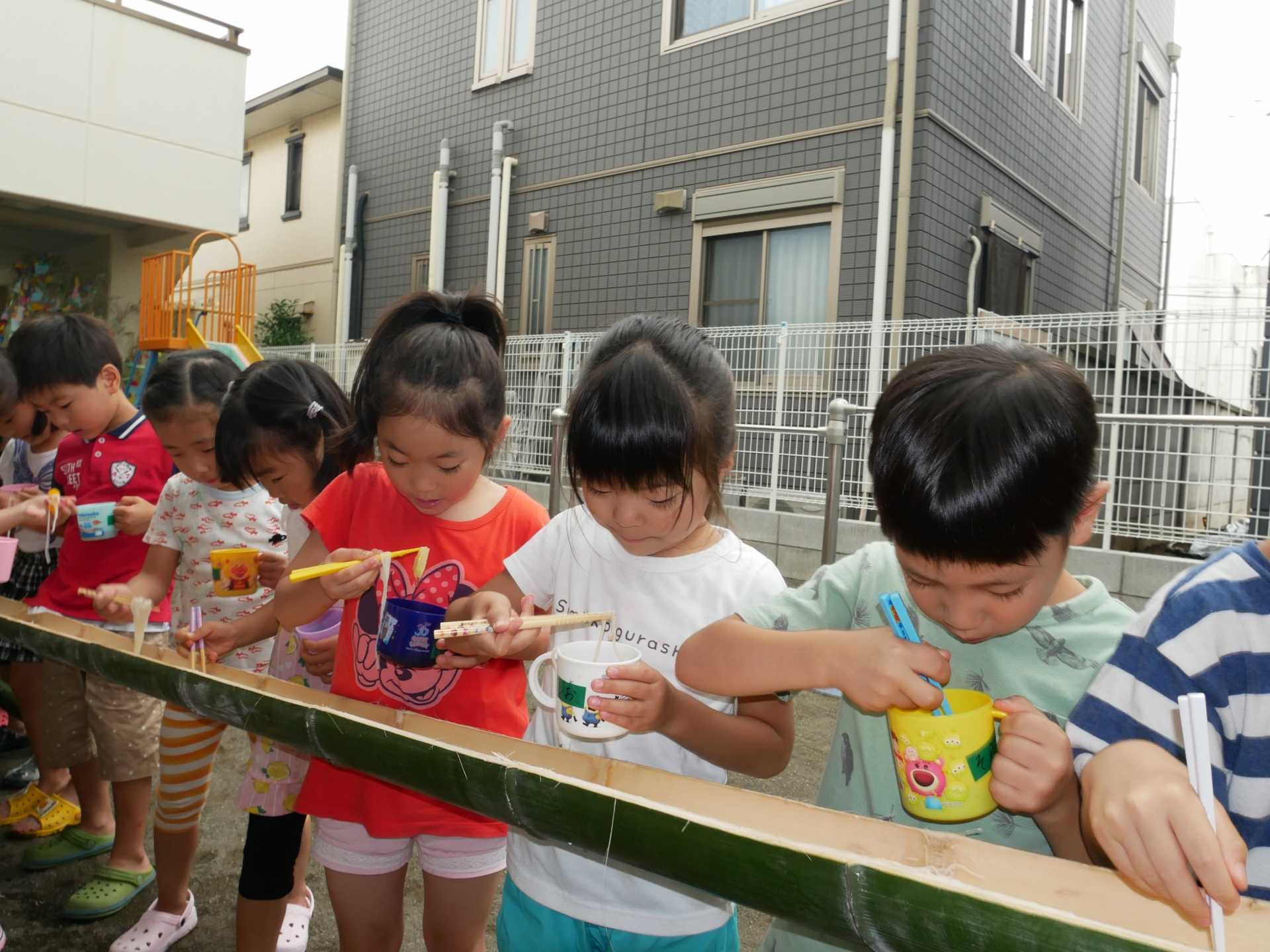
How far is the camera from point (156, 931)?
7.18 ft

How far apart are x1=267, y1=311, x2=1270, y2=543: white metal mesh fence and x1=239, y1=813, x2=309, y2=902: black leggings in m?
2.25

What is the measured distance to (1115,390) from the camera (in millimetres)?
4914

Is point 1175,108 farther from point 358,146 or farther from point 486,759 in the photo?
point 486,759

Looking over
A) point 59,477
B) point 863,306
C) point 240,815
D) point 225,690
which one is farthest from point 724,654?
point 863,306

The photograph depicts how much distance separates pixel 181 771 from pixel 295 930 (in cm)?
50

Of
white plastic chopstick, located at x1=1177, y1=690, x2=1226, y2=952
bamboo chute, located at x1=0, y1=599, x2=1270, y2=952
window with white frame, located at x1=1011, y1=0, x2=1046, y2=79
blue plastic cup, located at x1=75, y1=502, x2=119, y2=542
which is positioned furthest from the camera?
window with white frame, located at x1=1011, y1=0, x2=1046, y2=79

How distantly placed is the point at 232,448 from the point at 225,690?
0.75m

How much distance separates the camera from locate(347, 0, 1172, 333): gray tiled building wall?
7547 mm

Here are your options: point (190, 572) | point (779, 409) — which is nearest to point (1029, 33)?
point (779, 409)

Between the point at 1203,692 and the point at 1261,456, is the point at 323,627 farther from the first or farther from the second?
the point at 1261,456

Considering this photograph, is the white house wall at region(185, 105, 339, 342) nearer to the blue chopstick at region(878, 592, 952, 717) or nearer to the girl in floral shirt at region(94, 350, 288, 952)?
the girl in floral shirt at region(94, 350, 288, 952)

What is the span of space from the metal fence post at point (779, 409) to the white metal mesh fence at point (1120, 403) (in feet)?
0.04

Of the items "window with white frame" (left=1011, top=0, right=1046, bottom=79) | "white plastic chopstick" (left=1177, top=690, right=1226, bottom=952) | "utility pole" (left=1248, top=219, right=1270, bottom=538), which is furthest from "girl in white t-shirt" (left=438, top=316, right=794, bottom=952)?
"window with white frame" (left=1011, top=0, right=1046, bottom=79)

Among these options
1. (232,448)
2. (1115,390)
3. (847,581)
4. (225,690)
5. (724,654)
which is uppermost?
(1115,390)
